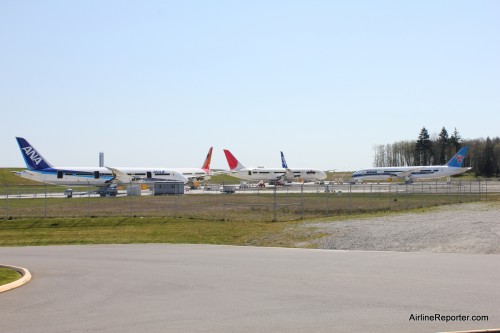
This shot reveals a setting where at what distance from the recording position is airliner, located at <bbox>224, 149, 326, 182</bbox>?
8494 cm

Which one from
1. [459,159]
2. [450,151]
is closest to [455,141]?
[450,151]

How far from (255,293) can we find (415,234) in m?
12.5

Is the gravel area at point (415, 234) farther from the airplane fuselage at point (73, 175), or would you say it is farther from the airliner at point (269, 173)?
the airliner at point (269, 173)

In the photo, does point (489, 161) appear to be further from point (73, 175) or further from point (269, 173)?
point (73, 175)

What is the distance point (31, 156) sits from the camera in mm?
61969

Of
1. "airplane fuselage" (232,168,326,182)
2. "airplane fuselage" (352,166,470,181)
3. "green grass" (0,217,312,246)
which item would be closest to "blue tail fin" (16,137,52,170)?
"airplane fuselage" (232,168,326,182)

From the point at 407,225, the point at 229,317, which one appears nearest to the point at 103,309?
the point at 229,317

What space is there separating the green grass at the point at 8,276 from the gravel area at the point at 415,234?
10492 millimetres

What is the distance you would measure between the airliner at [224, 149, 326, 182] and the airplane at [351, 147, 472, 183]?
803cm

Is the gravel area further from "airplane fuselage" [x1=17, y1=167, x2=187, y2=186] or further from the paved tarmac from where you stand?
"airplane fuselage" [x1=17, y1=167, x2=187, y2=186]

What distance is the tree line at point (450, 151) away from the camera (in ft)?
434

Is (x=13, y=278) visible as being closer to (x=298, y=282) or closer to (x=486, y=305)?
(x=298, y=282)

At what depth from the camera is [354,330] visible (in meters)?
7.86

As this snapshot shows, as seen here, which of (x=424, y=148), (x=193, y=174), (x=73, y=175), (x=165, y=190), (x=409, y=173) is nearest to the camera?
(x=165, y=190)
